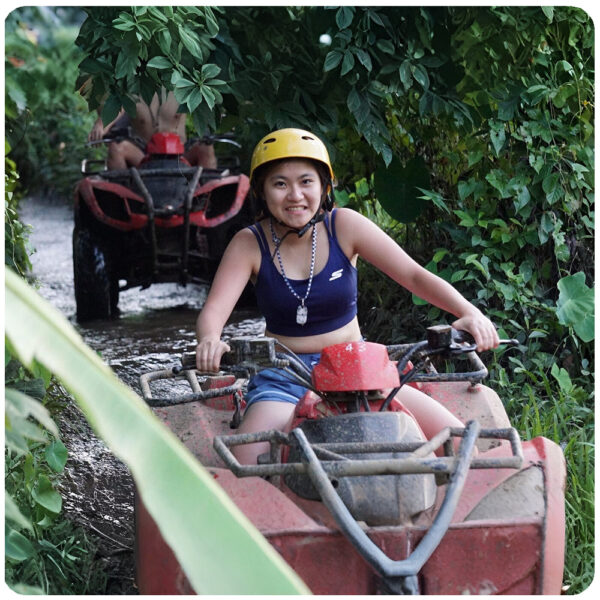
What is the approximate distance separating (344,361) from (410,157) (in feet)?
9.18

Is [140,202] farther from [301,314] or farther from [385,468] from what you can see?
[385,468]

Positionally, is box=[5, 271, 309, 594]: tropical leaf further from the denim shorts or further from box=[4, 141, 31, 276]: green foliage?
box=[4, 141, 31, 276]: green foliage

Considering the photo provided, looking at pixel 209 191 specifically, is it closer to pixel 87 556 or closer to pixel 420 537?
pixel 87 556

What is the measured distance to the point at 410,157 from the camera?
4.90m

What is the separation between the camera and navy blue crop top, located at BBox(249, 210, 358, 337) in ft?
10.1

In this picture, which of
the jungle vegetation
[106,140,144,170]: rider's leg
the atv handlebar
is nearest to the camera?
the atv handlebar

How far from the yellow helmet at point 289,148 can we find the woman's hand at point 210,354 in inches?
28.8

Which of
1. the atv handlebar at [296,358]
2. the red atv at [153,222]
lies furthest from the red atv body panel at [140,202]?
the atv handlebar at [296,358]

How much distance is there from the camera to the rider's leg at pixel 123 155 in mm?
6609

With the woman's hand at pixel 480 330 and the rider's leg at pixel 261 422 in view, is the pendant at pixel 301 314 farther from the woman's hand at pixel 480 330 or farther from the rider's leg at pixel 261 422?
the woman's hand at pixel 480 330

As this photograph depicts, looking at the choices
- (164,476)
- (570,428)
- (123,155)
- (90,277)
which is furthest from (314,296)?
(123,155)

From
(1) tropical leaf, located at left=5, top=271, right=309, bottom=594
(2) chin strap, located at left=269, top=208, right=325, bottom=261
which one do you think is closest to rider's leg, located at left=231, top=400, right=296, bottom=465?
(2) chin strap, located at left=269, top=208, right=325, bottom=261

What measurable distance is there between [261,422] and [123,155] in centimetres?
442

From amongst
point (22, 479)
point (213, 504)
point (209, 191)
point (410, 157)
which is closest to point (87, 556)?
point (22, 479)
